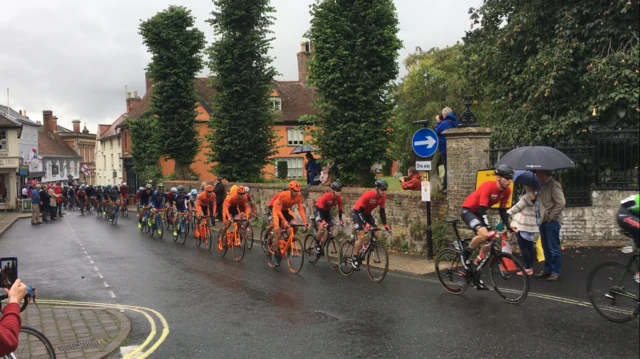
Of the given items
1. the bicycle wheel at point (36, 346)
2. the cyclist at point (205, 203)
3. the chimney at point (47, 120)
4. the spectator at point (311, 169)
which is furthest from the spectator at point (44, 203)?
the chimney at point (47, 120)

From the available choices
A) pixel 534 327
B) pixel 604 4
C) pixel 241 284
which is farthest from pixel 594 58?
pixel 241 284

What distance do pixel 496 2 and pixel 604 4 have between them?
3982mm

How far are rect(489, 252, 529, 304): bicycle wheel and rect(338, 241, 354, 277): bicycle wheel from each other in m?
3.08

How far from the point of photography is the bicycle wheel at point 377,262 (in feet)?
31.3

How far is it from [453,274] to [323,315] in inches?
92.2

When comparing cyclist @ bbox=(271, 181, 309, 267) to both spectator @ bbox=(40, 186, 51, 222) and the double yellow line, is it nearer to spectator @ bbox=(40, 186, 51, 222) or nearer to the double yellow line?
the double yellow line

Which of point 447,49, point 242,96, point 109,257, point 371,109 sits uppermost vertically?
point 447,49

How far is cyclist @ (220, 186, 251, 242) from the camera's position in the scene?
516 inches

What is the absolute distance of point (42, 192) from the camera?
29.5 meters

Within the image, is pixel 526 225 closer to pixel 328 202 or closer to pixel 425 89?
pixel 328 202

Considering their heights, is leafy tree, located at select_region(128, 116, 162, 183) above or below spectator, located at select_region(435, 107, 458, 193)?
above

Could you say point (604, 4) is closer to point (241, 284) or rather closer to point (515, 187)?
point (515, 187)

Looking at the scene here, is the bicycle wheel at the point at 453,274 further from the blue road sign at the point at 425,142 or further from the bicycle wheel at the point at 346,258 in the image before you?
the blue road sign at the point at 425,142

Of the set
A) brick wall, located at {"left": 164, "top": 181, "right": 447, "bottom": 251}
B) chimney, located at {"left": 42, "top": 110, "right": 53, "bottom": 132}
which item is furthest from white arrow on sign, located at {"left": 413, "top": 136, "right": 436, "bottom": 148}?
chimney, located at {"left": 42, "top": 110, "right": 53, "bottom": 132}
